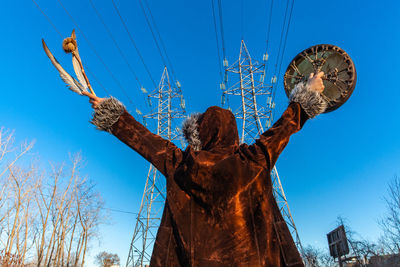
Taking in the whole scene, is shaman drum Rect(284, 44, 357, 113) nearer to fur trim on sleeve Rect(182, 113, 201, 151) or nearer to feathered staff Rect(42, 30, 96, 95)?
fur trim on sleeve Rect(182, 113, 201, 151)

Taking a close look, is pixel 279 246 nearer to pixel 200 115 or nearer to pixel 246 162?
pixel 246 162

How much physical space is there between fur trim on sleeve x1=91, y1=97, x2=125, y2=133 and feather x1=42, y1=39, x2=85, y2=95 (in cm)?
15

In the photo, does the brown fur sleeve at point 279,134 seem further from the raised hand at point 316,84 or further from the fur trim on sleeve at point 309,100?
the raised hand at point 316,84

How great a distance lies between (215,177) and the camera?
1281 mm

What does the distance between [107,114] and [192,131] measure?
0.58 meters

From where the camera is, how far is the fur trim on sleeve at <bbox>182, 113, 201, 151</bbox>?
71.8 inches

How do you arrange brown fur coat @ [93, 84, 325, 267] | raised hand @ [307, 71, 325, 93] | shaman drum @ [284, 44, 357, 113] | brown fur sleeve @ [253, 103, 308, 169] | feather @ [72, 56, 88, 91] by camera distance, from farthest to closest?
shaman drum @ [284, 44, 357, 113], raised hand @ [307, 71, 325, 93], feather @ [72, 56, 88, 91], brown fur sleeve @ [253, 103, 308, 169], brown fur coat @ [93, 84, 325, 267]

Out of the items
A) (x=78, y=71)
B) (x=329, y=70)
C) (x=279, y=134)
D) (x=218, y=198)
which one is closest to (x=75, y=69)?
(x=78, y=71)

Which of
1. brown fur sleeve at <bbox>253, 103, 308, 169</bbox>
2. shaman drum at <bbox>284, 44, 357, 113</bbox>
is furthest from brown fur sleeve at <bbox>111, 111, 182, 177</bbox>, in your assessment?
shaman drum at <bbox>284, 44, 357, 113</bbox>

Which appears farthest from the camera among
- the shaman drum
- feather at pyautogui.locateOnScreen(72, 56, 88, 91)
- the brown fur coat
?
the shaman drum

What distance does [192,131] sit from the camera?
6.04ft

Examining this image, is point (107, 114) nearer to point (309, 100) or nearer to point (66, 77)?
point (66, 77)

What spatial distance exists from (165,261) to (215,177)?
53 centimetres

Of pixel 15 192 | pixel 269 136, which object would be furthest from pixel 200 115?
pixel 15 192
